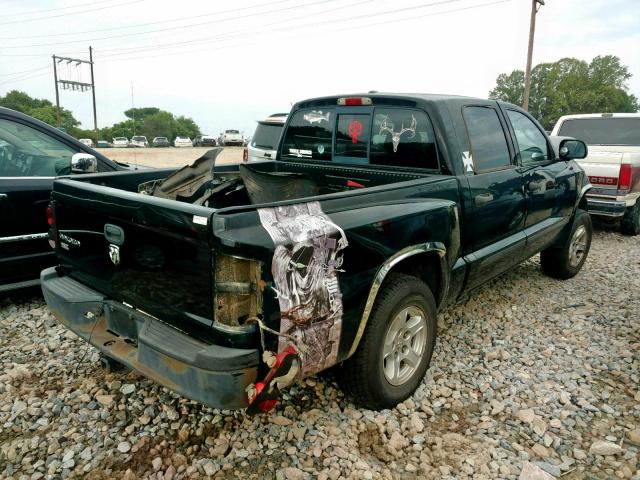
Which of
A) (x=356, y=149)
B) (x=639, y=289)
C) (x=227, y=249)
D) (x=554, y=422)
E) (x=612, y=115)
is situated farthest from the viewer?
(x=612, y=115)

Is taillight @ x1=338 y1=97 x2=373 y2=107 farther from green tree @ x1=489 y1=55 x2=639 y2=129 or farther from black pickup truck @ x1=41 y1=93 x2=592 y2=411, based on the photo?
green tree @ x1=489 y1=55 x2=639 y2=129

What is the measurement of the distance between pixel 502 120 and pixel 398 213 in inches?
73.6

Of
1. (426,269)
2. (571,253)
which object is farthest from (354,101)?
(571,253)

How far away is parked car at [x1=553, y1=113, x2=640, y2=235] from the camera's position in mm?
6648

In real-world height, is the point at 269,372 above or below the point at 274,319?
below

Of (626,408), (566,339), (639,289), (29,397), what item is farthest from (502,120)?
(29,397)

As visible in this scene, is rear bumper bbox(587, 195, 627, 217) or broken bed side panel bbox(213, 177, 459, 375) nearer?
broken bed side panel bbox(213, 177, 459, 375)

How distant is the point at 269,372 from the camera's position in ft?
6.46

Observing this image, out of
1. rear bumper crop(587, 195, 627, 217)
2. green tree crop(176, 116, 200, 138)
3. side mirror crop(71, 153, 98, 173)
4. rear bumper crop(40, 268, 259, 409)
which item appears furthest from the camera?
green tree crop(176, 116, 200, 138)

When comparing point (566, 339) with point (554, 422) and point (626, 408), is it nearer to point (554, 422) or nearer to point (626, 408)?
point (626, 408)

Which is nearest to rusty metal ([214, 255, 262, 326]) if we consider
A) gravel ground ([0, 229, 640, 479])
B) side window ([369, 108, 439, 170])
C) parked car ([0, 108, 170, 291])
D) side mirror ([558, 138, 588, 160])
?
gravel ground ([0, 229, 640, 479])

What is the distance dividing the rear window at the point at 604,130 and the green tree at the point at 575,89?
6467 centimetres

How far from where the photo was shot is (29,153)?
4.14 meters

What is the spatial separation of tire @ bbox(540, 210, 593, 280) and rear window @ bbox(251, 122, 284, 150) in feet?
17.5
